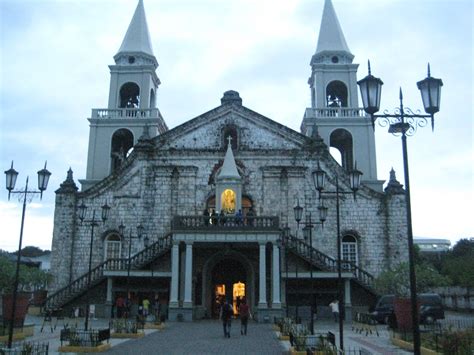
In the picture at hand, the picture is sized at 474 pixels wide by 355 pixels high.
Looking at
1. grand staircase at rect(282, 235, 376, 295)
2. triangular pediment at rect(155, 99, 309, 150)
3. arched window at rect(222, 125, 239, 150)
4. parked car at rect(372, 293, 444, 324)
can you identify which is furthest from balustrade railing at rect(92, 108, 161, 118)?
parked car at rect(372, 293, 444, 324)

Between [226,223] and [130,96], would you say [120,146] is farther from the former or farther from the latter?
[226,223]

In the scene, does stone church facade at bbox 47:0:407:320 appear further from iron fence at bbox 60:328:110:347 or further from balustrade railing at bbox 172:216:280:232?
iron fence at bbox 60:328:110:347

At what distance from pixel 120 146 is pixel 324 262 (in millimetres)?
20958

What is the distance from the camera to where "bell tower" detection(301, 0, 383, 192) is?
136ft

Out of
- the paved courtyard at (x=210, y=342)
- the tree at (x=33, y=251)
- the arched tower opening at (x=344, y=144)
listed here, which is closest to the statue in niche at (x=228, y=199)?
the paved courtyard at (x=210, y=342)

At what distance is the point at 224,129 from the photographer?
130 ft

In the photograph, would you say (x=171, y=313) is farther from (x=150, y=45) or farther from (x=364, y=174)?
(x=150, y=45)

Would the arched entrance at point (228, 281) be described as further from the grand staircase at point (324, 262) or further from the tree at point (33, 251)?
the tree at point (33, 251)

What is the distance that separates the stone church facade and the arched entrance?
0.23 feet

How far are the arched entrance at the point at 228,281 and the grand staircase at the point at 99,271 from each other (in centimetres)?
382

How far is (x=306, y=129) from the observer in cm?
4347

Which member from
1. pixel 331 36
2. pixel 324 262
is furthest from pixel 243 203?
pixel 331 36

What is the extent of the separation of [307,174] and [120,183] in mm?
13744

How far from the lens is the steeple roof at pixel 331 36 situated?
1791 inches
